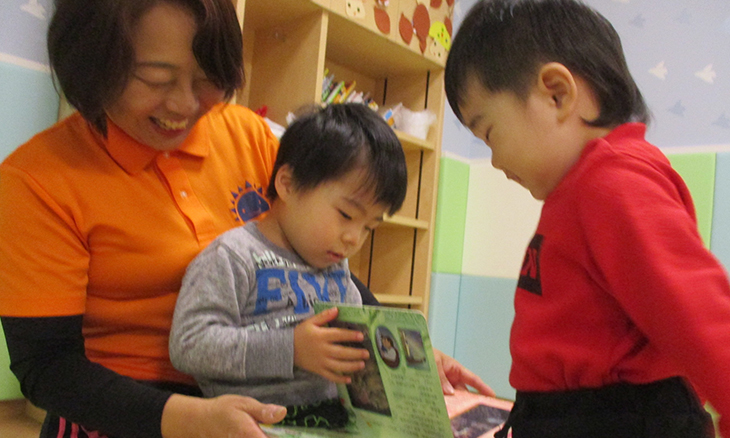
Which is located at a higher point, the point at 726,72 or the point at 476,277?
Result: the point at 726,72

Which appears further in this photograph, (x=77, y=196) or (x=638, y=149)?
(x=77, y=196)

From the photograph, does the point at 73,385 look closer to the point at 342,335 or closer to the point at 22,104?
the point at 342,335

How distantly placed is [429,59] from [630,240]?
1.63 m

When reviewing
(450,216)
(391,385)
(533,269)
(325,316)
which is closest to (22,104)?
(325,316)

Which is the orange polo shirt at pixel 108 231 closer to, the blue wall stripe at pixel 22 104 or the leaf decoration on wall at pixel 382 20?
the blue wall stripe at pixel 22 104

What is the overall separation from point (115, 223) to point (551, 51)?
25.1 inches

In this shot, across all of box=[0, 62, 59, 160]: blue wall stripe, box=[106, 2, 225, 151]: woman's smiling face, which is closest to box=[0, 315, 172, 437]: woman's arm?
box=[106, 2, 225, 151]: woman's smiling face

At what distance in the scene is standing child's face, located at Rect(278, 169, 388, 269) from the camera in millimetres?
845

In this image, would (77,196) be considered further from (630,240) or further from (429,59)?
(429,59)

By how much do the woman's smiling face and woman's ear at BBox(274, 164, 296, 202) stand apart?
17cm

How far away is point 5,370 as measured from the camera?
1.27 metres

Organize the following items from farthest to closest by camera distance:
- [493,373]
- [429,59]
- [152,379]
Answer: [493,373] < [429,59] < [152,379]

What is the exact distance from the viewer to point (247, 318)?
2.58ft

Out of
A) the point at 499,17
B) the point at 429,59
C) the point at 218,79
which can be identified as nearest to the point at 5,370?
the point at 218,79
